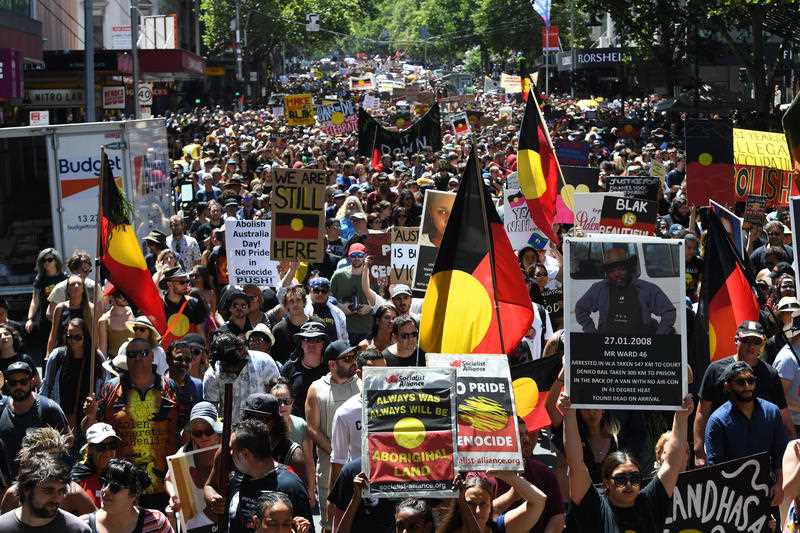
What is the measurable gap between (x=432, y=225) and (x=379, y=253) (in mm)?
1603

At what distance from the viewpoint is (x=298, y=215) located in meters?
13.7

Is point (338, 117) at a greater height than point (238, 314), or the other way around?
point (338, 117)

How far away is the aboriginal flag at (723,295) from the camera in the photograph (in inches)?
350

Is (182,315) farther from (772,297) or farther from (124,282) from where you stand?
(772,297)

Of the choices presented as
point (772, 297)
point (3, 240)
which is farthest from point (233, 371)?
point (3, 240)

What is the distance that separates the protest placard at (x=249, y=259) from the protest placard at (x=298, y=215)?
0.15 metres

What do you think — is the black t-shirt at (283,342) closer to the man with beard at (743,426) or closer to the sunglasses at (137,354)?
the sunglasses at (137,354)

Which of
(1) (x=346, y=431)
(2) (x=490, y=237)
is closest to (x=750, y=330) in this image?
(2) (x=490, y=237)

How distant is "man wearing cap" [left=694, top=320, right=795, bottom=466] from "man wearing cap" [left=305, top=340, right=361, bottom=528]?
1916 millimetres

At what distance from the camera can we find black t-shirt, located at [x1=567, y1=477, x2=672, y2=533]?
20.8ft

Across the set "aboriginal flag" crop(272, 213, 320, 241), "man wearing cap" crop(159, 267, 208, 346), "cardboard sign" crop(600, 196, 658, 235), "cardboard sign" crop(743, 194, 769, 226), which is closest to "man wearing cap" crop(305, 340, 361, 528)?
"man wearing cap" crop(159, 267, 208, 346)

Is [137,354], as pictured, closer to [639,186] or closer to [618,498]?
[618,498]

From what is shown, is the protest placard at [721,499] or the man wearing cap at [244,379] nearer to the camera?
the protest placard at [721,499]

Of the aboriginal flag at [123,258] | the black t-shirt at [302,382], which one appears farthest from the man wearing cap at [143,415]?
the aboriginal flag at [123,258]
